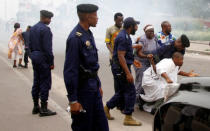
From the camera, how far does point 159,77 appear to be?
231 inches

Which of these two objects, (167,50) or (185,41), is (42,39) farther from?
(185,41)

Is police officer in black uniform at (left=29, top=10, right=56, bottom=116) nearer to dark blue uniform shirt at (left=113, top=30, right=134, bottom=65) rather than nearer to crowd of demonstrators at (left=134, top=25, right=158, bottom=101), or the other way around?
dark blue uniform shirt at (left=113, top=30, right=134, bottom=65)

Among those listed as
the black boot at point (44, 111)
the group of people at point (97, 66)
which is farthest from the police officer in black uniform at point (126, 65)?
the black boot at point (44, 111)

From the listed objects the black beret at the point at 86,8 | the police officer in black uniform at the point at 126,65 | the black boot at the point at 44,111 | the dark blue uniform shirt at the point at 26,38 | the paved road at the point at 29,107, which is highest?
the black beret at the point at 86,8

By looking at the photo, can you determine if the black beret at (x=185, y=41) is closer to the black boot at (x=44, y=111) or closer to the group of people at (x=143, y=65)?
the group of people at (x=143, y=65)

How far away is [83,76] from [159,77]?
8.98ft

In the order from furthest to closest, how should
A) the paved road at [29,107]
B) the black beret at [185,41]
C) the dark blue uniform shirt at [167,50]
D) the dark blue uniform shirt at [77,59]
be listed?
the dark blue uniform shirt at [167,50], the black beret at [185,41], the paved road at [29,107], the dark blue uniform shirt at [77,59]

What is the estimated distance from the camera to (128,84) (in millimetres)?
5078

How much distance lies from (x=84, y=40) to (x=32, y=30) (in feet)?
8.09

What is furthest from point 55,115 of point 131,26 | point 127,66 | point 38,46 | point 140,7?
point 140,7

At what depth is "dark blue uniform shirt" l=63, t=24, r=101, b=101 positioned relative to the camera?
323 centimetres

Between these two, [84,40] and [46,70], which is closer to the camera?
[84,40]

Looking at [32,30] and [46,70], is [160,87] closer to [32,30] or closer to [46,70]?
[46,70]

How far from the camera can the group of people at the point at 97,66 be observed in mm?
3279
